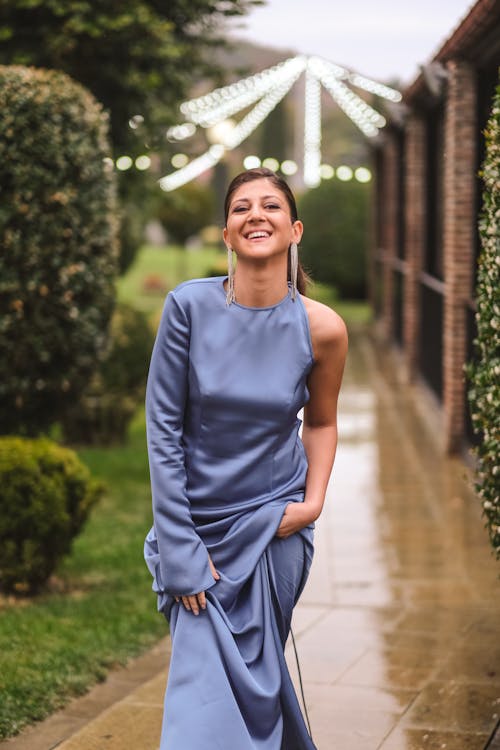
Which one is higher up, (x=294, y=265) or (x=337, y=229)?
(x=294, y=265)

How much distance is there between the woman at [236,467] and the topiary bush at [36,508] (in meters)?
2.92

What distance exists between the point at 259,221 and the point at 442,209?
11327mm

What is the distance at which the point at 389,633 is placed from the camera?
19.2ft

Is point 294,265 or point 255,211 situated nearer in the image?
point 255,211

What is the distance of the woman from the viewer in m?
3.33

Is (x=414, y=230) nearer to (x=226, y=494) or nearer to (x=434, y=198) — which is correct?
(x=434, y=198)

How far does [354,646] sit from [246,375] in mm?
2686

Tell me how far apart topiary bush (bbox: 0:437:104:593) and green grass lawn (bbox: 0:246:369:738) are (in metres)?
0.20

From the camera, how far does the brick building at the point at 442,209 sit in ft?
33.6

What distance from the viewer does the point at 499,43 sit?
8.98 metres

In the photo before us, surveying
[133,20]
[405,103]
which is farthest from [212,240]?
[133,20]

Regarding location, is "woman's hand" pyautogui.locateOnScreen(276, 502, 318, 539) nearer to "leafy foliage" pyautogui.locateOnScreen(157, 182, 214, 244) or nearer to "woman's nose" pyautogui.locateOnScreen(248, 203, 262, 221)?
"woman's nose" pyautogui.locateOnScreen(248, 203, 262, 221)

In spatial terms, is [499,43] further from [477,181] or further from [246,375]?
[246,375]

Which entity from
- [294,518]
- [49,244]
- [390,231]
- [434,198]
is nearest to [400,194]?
[390,231]
